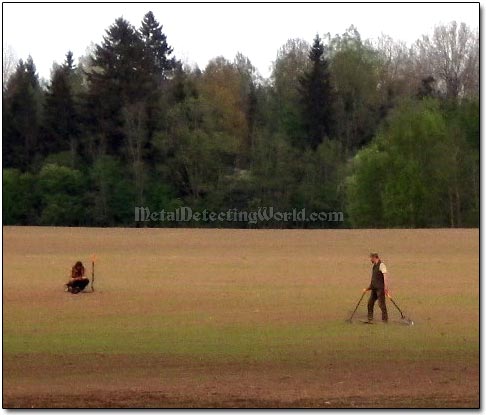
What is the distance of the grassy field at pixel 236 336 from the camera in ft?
48.9

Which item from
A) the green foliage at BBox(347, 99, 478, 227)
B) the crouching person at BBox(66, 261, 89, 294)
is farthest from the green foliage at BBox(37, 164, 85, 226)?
the crouching person at BBox(66, 261, 89, 294)

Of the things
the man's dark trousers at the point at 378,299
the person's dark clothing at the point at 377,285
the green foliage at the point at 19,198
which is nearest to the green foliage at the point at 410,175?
the green foliage at the point at 19,198

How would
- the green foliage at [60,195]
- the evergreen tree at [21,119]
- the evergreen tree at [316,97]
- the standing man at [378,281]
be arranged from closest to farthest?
the standing man at [378,281] → the evergreen tree at [21,119] → the green foliage at [60,195] → the evergreen tree at [316,97]

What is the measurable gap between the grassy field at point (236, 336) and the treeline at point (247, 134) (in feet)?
A: 20.4

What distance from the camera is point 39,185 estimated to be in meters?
43.3

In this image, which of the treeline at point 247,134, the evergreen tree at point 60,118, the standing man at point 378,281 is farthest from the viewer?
the evergreen tree at point 60,118

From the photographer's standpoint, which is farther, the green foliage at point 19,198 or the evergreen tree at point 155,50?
the green foliage at point 19,198

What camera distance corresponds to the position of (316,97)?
53500mm

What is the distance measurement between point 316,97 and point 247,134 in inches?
182

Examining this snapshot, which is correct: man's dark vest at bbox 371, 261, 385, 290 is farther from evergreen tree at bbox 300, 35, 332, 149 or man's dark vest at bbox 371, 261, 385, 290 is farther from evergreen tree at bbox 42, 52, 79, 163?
evergreen tree at bbox 300, 35, 332, 149

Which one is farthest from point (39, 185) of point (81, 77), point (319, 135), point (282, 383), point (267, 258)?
point (282, 383)

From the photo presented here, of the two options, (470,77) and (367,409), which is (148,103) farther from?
(367,409)

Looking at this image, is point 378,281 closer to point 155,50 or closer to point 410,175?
point 155,50

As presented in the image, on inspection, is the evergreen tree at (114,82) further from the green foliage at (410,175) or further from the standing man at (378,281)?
the standing man at (378,281)
